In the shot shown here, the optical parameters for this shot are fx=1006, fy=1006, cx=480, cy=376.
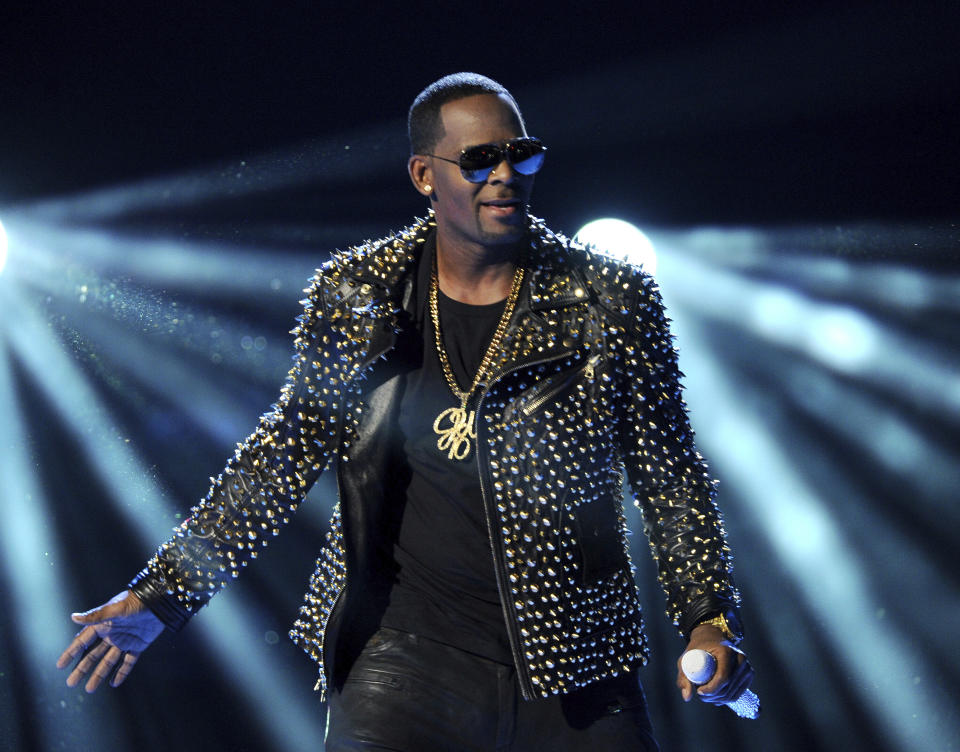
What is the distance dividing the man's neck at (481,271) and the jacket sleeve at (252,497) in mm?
377

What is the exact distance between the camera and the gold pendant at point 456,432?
2396 mm

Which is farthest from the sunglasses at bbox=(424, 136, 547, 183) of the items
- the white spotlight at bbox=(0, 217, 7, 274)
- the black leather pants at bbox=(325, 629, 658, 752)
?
the white spotlight at bbox=(0, 217, 7, 274)

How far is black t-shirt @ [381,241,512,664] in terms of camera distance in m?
2.35

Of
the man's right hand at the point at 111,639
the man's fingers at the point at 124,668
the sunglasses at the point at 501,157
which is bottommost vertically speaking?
the man's fingers at the point at 124,668

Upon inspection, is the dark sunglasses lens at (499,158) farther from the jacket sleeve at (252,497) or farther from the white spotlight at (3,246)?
the white spotlight at (3,246)

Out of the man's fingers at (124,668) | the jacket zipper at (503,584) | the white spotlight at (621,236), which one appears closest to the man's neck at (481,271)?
the jacket zipper at (503,584)

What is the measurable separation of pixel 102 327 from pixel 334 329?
244 centimetres

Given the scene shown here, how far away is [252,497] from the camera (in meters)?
2.54

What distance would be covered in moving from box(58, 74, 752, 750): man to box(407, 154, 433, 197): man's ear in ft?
0.13

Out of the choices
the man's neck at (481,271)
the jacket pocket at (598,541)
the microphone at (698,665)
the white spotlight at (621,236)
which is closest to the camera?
the microphone at (698,665)

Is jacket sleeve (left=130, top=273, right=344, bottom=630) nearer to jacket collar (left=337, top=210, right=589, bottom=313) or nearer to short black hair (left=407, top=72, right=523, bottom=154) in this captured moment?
jacket collar (left=337, top=210, right=589, bottom=313)

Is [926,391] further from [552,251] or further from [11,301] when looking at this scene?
[11,301]

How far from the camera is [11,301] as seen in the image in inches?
182

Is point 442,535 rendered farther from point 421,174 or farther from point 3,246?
point 3,246
